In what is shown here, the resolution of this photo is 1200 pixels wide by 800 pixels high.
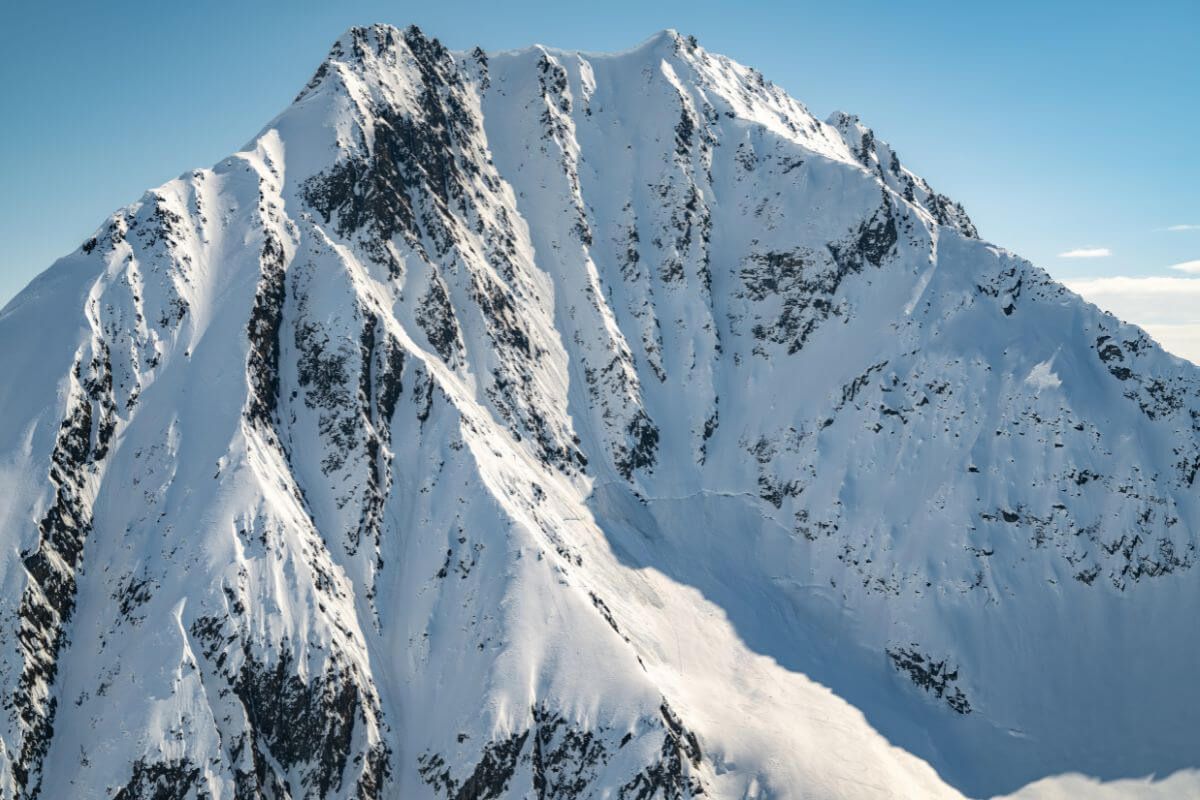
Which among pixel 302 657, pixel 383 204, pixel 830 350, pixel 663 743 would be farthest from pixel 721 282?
pixel 302 657

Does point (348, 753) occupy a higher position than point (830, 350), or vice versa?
point (830, 350)

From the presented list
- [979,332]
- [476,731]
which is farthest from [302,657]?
[979,332]

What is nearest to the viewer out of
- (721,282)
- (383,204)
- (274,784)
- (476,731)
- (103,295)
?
(274,784)

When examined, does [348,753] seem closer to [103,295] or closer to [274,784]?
[274,784]

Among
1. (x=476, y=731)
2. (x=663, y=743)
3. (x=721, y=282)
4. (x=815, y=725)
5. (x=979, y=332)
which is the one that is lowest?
(x=815, y=725)

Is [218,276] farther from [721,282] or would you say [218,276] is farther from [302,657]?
[721,282]

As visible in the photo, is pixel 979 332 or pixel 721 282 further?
pixel 721 282

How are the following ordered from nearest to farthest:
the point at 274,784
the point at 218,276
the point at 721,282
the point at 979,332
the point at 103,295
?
1. the point at 274,784
2. the point at 103,295
3. the point at 218,276
4. the point at 979,332
5. the point at 721,282
